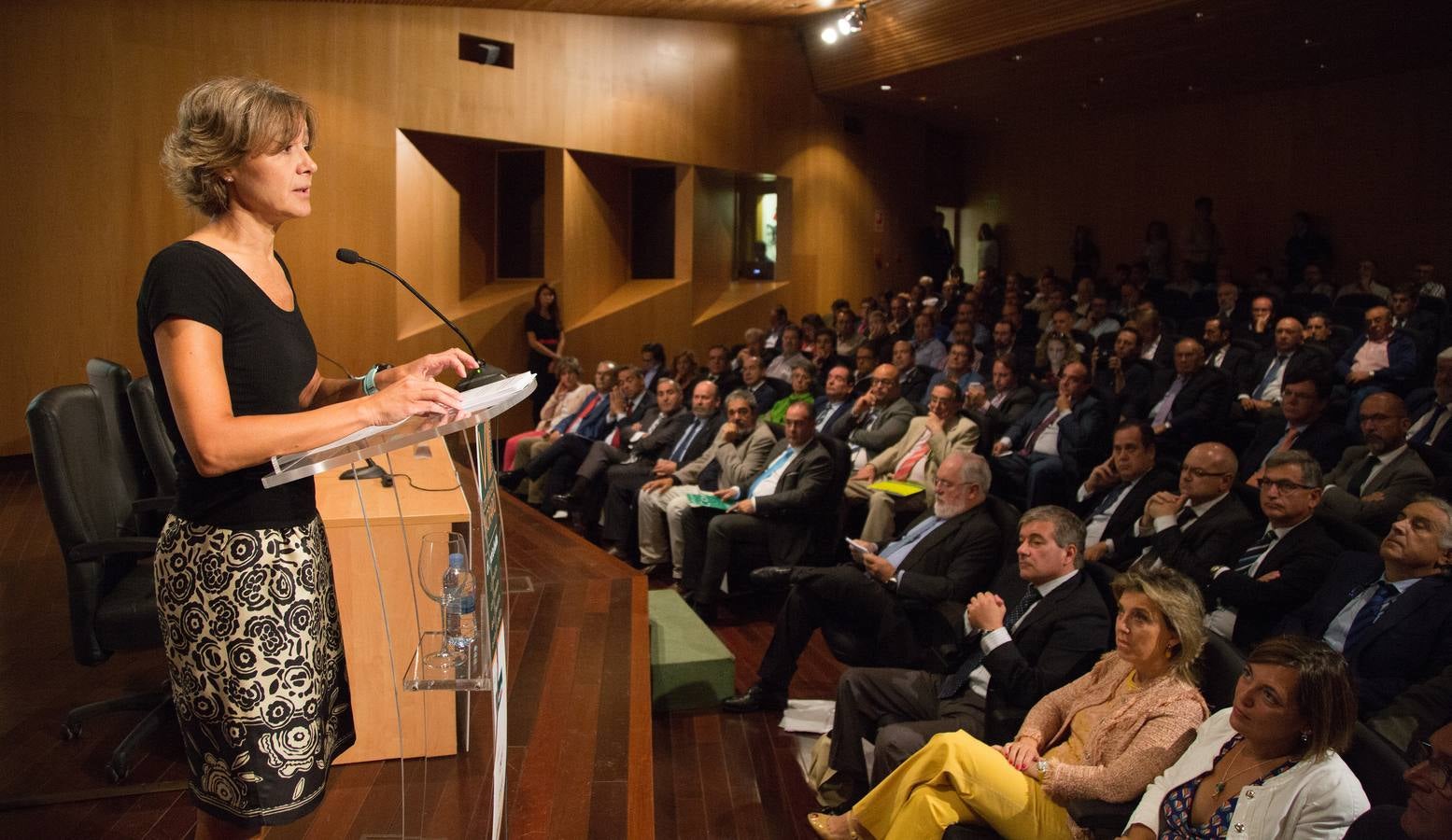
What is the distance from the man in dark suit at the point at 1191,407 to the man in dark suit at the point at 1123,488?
1.21 m

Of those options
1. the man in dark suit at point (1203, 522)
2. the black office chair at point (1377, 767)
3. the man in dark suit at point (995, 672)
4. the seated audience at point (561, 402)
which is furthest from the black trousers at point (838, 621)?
the seated audience at point (561, 402)

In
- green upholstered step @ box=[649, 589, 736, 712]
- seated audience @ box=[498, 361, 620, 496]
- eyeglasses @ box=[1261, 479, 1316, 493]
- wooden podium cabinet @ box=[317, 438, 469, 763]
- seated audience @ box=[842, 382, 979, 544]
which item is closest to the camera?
wooden podium cabinet @ box=[317, 438, 469, 763]

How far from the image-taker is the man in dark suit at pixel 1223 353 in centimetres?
634

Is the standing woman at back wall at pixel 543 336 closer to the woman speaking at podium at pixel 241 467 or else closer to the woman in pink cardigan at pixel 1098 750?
the woman in pink cardigan at pixel 1098 750

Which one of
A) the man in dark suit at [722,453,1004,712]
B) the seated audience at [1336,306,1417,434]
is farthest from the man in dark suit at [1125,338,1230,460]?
the man in dark suit at [722,453,1004,712]

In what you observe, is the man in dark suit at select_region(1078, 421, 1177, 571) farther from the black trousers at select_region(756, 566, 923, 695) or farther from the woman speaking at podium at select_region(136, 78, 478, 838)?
the woman speaking at podium at select_region(136, 78, 478, 838)

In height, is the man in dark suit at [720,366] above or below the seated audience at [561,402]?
above

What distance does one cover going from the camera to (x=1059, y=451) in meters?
5.41

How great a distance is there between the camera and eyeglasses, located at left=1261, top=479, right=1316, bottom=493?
10.00 ft

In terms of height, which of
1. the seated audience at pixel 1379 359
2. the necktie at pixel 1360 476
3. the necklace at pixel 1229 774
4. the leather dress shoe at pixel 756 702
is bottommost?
the leather dress shoe at pixel 756 702

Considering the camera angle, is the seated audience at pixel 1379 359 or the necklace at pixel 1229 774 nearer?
the necklace at pixel 1229 774

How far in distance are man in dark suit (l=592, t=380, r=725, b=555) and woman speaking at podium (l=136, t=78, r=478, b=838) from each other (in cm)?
439

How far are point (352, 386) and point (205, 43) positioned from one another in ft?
21.7

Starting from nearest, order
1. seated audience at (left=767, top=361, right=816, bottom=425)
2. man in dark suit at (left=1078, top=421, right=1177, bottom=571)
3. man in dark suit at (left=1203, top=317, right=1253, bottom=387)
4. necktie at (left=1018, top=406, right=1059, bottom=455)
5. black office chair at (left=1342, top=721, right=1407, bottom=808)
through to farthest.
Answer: black office chair at (left=1342, top=721, right=1407, bottom=808), man in dark suit at (left=1078, top=421, right=1177, bottom=571), necktie at (left=1018, top=406, right=1059, bottom=455), man in dark suit at (left=1203, top=317, right=1253, bottom=387), seated audience at (left=767, top=361, right=816, bottom=425)
